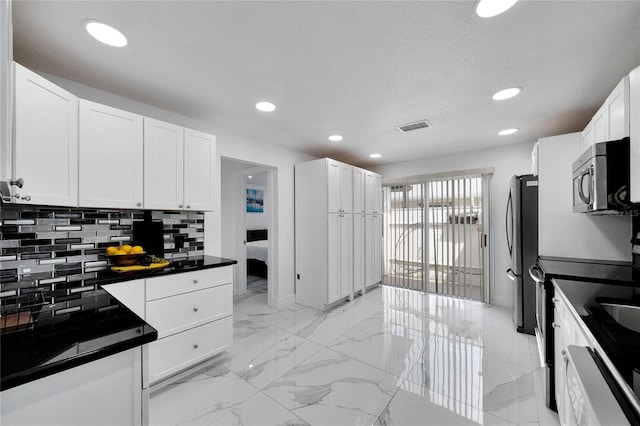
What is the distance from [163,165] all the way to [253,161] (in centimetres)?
128

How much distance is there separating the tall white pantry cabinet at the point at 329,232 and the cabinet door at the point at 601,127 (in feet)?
8.51

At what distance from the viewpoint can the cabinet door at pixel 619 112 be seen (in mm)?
1447

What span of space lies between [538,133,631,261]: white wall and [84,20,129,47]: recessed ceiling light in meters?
3.53

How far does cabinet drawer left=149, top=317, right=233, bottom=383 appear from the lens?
1.84m

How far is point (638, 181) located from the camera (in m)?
1.31

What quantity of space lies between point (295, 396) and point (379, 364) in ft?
2.69

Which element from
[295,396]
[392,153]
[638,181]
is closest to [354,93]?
[638,181]

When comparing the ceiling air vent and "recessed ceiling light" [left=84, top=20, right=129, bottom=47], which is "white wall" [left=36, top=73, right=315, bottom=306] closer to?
"recessed ceiling light" [left=84, top=20, right=129, bottom=47]

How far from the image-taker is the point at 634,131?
1364mm

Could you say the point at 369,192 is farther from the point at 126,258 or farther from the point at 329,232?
the point at 126,258

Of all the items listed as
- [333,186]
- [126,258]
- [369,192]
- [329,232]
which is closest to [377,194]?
[369,192]

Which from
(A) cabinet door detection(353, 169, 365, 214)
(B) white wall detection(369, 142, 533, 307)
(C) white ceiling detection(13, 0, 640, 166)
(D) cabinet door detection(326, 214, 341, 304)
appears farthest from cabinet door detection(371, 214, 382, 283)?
(C) white ceiling detection(13, 0, 640, 166)

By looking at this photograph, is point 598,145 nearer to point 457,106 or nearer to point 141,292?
point 457,106

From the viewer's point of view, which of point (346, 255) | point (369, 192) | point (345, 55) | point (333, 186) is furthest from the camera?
point (369, 192)
